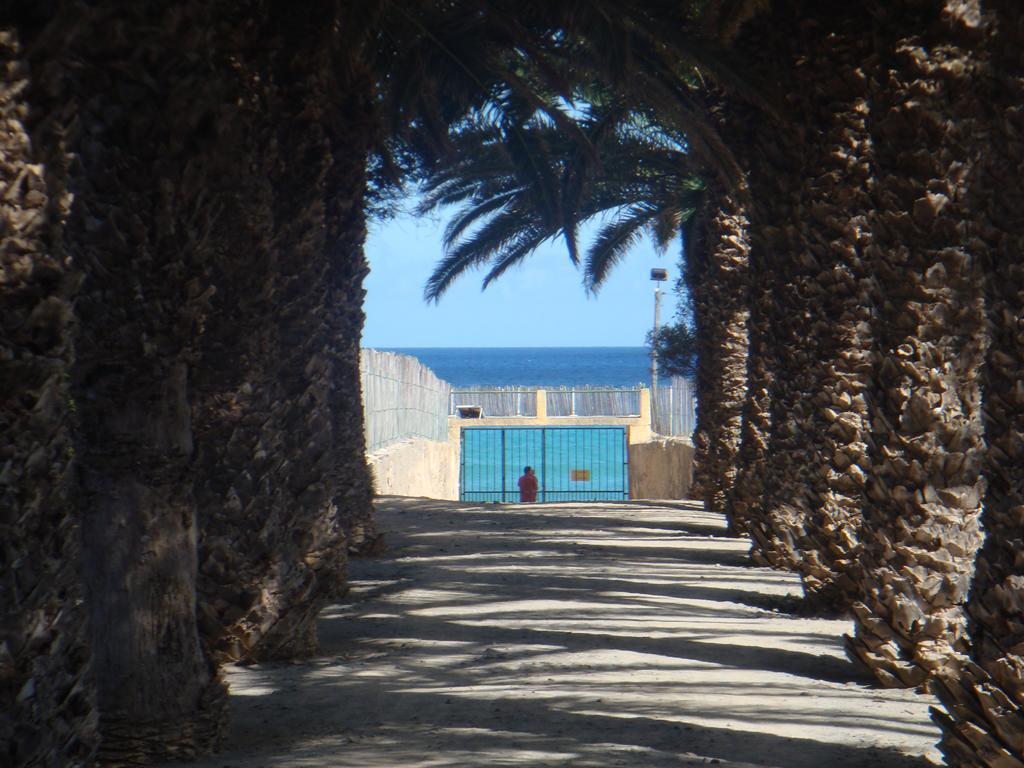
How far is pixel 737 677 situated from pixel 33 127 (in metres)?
4.96

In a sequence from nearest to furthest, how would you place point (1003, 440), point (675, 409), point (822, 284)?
point (1003, 440)
point (822, 284)
point (675, 409)

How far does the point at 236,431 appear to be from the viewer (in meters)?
6.99

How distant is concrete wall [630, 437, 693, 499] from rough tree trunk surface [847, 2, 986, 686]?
17682mm

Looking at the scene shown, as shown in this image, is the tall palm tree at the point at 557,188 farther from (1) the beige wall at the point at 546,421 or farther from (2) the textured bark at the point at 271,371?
(1) the beige wall at the point at 546,421

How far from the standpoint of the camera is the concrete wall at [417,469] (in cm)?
2172

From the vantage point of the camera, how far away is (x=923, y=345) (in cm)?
655

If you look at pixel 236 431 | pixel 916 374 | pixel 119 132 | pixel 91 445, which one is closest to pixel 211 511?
pixel 236 431

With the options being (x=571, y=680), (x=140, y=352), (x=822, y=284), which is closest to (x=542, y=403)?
(x=822, y=284)

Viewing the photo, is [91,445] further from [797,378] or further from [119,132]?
[797,378]

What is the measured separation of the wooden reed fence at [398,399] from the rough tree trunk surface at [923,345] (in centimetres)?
1080

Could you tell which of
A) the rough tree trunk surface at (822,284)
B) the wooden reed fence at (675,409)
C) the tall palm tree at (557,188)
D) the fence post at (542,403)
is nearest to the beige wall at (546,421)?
the fence post at (542,403)

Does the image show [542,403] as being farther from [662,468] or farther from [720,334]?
[720,334]

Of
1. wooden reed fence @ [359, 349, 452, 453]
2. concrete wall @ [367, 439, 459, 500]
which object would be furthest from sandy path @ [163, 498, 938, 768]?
wooden reed fence @ [359, 349, 452, 453]

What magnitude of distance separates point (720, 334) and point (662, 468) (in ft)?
34.0
